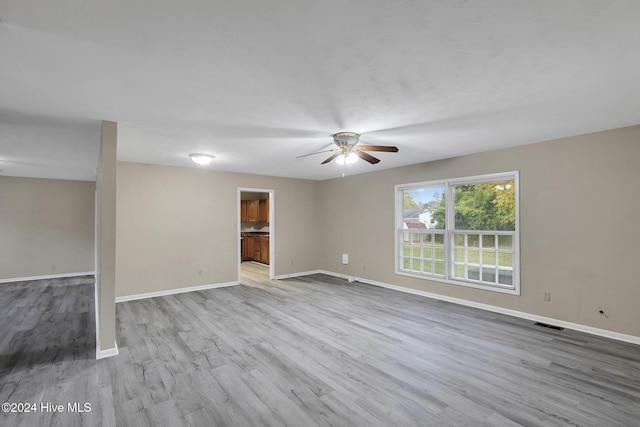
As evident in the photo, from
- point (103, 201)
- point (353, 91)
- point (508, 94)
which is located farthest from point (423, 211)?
point (103, 201)

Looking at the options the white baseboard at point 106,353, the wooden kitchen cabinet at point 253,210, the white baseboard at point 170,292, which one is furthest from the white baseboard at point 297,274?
the white baseboard at point 106,353

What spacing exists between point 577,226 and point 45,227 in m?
10.4

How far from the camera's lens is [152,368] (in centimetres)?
279

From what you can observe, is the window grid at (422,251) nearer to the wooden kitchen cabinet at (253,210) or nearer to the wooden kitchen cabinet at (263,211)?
the wooden kitchen cabinet at (263,211)

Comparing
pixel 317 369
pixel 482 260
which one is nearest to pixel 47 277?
pixel 317 369

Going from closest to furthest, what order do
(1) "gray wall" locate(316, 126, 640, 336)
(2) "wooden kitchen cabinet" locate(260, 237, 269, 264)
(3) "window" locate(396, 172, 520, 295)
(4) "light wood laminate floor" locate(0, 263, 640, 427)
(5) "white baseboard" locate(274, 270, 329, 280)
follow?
(4) "light wood laminate floor" locate(0, 263, 640, 427) → (1) "gray wall" locate(316, 126, 640, 336) → (3) "window" locate(396, 172, 520, 295) → (5) "white baseboard" locate(274, 270, 329, 280) → (2) "wooden kitchen cabinet" locate(260, 237, 269, 264)

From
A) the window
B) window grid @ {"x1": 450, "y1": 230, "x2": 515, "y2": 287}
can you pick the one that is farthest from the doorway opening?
window grid @ {"x1": 450, "y1": 230, "x2": 515, "y2": 287}

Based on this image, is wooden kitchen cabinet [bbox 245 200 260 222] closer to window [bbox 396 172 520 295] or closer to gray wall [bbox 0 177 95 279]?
gray wall [bbox 0 177 95 279]

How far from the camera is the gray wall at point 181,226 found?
17.0ft

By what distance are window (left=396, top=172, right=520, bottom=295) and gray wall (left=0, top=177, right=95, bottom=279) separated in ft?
25.6

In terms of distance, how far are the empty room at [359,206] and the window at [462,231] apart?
0.11 ft

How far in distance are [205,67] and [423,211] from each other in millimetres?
4544

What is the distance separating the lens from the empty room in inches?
66.3

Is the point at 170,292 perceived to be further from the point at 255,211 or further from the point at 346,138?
the point at 255,211
